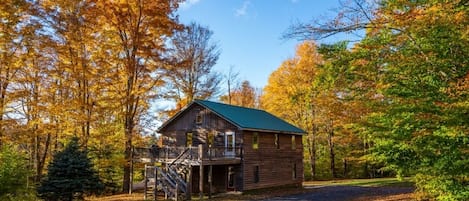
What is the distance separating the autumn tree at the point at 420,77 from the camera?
9.82 metres

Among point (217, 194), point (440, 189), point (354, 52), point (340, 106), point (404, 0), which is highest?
point (404, 0)

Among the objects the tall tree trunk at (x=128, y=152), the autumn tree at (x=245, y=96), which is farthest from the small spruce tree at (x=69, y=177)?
the autumn tree at (x=245, y=96)

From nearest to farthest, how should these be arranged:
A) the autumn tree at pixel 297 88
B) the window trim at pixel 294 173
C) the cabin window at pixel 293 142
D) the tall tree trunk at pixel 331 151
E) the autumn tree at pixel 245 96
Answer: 1. the window trim at pixel 294 173
2. the cabin window at pixel 293 142
3. the autumn tree at pixel 297 88
4. the tall tree trunk at pixel 331 151
5. the autumn tree at pixel 245 96

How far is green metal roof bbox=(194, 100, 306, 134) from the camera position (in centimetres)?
2348

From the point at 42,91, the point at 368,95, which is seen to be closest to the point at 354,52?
the point at 368,95

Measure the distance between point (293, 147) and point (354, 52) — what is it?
59.3 ft

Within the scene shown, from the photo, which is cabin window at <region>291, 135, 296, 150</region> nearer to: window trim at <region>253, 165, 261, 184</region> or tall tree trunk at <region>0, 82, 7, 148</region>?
window trim at <region>253, 165, 261, 184</region>

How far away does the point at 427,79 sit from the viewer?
→ 1098cm

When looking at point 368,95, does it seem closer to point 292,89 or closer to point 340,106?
point 340,106

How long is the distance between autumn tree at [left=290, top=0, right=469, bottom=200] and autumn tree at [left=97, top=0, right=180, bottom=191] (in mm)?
13923

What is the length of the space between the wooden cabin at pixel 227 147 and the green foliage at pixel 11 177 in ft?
29.4

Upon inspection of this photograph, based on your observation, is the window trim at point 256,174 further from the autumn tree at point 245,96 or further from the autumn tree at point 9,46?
the autumn tree at point 245,96

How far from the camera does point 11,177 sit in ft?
41.7

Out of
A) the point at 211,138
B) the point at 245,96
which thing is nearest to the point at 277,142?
the point at 211,138
